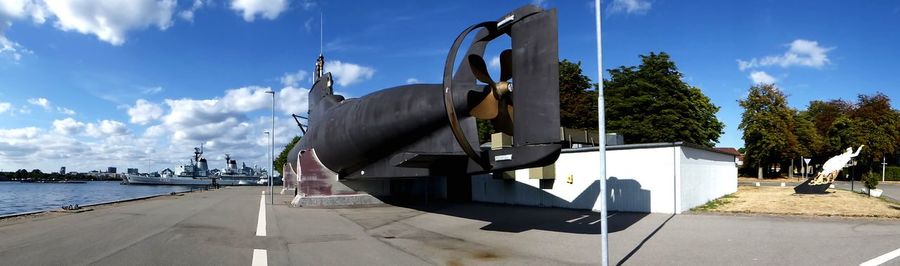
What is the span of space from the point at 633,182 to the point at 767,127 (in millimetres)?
48157

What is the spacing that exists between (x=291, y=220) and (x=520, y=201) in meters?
11.5

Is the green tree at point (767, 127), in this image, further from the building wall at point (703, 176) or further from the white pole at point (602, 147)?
the white pole at point (602, 147)

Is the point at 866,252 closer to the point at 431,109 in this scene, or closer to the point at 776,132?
the point at 431,109

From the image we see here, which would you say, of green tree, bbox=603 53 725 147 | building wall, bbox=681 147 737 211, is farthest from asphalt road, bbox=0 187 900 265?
green tree, bbox=603 53 725 147

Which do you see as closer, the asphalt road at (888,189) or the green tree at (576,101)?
the asphalt road at (888,189)

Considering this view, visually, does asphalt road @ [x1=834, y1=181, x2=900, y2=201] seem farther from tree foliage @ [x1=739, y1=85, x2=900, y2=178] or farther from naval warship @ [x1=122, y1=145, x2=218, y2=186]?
naval warship @ [x1=122, y1=145, x2=218, y2=186]

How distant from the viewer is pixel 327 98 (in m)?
27.7

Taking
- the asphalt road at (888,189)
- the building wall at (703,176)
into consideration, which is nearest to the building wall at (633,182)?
the building wall at (703,176)

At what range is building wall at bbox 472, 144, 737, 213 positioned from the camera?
1887 centimetres

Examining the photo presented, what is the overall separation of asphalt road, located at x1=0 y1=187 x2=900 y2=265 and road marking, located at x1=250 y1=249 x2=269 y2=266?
96mm

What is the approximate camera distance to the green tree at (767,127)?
2210 inches

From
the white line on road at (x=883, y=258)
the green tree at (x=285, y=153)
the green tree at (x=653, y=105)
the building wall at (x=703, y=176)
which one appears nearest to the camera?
the white line on road at (x=883, y=258)

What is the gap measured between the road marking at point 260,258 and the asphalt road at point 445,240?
96mm

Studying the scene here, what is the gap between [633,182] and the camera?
1973cm
